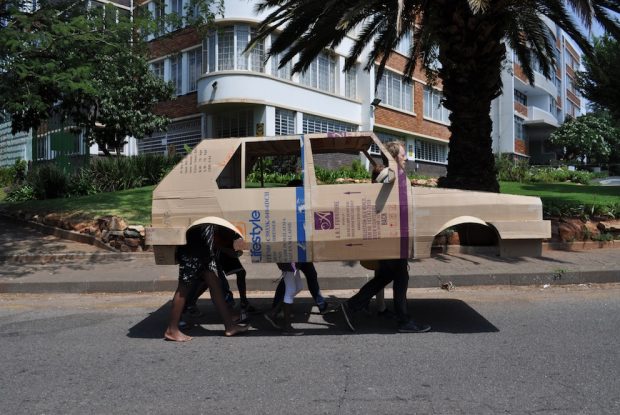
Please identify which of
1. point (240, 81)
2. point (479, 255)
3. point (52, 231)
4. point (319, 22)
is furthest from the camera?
point (240, 81)

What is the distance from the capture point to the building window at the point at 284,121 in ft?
63.7

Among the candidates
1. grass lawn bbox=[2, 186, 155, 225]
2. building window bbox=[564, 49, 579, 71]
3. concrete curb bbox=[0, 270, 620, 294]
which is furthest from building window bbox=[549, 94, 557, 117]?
concrete curb bbox=[0, 270, 620, 294]

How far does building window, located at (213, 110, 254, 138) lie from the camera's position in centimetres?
1930

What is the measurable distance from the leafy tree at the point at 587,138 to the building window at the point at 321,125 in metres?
26.8

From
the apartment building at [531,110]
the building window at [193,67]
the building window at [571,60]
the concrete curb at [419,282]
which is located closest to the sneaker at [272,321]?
the concrete curb at [419,282]

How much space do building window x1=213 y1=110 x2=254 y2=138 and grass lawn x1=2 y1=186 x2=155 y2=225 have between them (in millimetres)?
5193

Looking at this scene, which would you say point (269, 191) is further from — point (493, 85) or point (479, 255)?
point (493, 85)

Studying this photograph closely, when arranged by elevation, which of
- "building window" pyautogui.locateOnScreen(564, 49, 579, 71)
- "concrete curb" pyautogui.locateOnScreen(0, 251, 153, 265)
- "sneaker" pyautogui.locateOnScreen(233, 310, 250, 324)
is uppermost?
"building window" pyautogui.locateOnScreen(564, 49, 579, 71)

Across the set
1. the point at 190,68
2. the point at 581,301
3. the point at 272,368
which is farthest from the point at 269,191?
the point at 190,68

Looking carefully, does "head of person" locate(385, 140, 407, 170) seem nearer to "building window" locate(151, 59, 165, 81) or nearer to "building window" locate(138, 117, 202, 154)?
"building window" locate(138, 117, 202, 154)

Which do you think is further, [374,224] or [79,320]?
[79,320]

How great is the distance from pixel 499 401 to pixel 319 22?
9.01 meters

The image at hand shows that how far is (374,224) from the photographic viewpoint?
5125mm

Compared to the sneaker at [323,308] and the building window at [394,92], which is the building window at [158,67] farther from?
the sneaker at [323,308]
